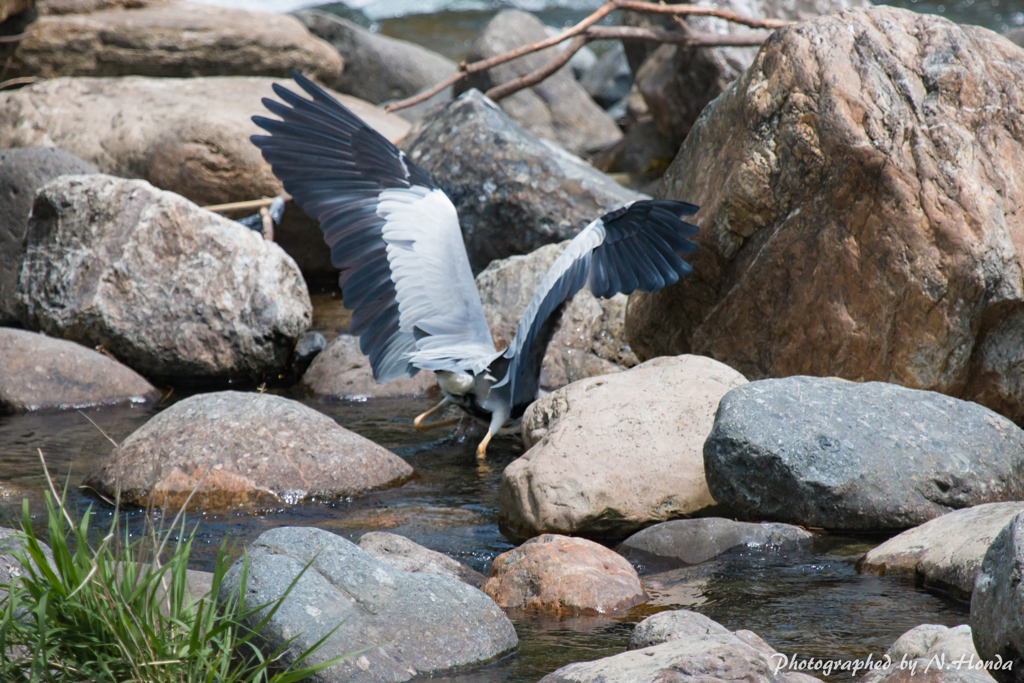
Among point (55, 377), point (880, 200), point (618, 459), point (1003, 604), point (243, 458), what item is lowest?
point (55, 377)

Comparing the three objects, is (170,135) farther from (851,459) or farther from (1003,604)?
(1003,604)

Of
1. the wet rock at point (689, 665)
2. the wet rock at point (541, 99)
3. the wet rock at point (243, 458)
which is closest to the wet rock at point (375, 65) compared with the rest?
the wet rock at point (541, 99)

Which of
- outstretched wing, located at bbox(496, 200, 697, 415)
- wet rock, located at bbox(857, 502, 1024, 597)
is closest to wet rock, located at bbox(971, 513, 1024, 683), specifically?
wet rock, located at bbox(857, 502, 1024, 597)

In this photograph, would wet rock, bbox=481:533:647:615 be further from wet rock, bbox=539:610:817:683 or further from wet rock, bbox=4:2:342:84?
wet rock, bbox=4:2:342:84

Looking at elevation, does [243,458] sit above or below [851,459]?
below

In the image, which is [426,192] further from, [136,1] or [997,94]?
[136,1]

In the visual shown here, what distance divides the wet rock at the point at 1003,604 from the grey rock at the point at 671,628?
59 centimetres

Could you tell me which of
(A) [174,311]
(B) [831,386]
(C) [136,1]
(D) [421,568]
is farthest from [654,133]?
(D) [421,568]

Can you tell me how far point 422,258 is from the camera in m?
4.14

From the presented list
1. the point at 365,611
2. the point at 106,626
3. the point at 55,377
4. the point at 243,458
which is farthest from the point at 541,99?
the point at 106,626

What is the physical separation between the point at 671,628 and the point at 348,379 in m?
3.42

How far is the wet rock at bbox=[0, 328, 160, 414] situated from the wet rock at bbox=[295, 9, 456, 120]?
6776mm

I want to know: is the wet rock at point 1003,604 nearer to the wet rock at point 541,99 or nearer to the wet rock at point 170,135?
the wet rock at point 170,135

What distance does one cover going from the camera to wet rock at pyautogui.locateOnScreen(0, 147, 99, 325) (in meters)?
6.16
